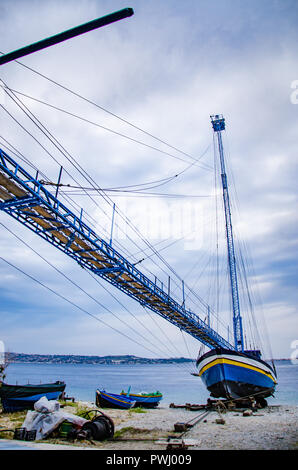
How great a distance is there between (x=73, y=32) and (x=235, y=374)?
24.1 metres

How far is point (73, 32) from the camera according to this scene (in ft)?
11.9

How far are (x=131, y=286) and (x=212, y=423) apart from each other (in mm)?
9974

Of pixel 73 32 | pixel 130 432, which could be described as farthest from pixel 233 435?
pixel 73 32

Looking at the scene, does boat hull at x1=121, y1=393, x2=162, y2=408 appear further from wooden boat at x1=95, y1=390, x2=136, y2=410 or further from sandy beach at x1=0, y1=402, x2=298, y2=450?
sandy beach at x1=0, y1=402, x2=298, y2=450

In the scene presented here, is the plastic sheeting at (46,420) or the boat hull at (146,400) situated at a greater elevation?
the plastic sheeting at (46,420)

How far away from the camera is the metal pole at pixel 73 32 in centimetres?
346

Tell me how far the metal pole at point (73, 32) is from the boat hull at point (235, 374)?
23.2m

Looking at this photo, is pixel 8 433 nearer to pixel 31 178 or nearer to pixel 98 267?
pixel 98 267

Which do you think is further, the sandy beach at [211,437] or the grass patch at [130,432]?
the grass patch at [130,432]

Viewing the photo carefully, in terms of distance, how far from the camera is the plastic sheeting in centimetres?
1077

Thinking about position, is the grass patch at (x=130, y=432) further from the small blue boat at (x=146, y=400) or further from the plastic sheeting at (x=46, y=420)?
the small blue boat at (x=146, y=400)

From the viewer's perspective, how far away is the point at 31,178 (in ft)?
38.9

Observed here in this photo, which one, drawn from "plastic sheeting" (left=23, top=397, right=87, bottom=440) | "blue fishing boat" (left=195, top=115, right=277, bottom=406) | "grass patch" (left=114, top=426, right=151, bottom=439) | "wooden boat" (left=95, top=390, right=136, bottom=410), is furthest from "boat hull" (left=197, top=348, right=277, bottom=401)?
"plastic sheeting" (left=23, top=397, right=87, bottom=440)

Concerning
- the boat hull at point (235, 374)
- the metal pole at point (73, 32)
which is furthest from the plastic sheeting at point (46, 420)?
the boat hull at point (235, 374)
